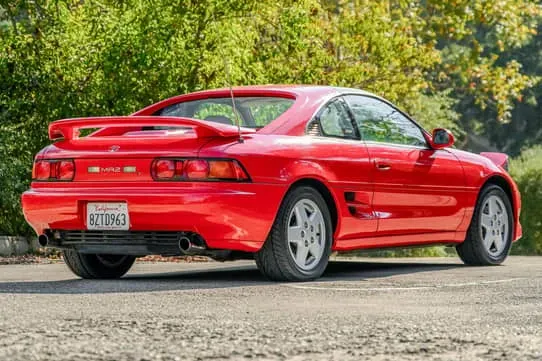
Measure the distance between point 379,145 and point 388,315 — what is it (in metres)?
3.17

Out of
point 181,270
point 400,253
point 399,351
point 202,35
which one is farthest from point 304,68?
point 399,351

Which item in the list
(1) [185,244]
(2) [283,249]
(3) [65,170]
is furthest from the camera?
(3) [65,170]

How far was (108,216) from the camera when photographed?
9414mm

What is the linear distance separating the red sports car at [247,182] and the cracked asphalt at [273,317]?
0.31m

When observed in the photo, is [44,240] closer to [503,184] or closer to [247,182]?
[247,182]

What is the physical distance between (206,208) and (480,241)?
351cm

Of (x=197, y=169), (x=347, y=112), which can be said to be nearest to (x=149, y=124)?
(x=197, y=169)

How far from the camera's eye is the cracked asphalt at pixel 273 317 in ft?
19.9

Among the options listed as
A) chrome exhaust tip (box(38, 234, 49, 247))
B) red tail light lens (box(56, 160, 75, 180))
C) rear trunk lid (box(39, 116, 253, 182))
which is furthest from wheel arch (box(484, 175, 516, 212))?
chrome exhaust tip (box(38, 234, 49, 247))

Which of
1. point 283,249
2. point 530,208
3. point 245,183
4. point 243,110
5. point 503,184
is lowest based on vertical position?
point 530,208

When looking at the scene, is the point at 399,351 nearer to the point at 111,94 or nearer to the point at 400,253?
the point at 111,94

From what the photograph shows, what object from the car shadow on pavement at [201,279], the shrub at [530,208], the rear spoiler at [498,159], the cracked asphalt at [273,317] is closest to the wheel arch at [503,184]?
the rear spoiler at [498,159]

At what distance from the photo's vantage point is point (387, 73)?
816 inches

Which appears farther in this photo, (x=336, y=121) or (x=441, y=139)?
(x=441, y=139)
